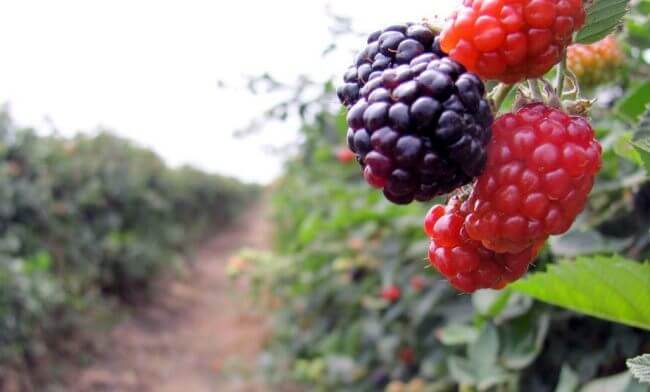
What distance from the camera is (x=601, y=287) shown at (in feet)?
2.34

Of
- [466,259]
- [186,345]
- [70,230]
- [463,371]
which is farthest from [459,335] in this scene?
[186,345]

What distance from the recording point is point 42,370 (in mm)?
3660

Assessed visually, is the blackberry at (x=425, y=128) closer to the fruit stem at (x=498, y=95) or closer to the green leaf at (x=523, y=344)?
the fruit stem at (x=498, y=95)

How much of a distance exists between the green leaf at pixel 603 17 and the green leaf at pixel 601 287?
0.90 ft

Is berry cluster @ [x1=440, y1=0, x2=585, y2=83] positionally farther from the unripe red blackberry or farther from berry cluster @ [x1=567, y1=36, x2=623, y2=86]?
berry cluster @ [x1=567, y1=36, x2=623, y2=86]

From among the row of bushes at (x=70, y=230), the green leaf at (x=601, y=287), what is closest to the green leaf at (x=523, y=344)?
the green leaf at (x=601, y=287)

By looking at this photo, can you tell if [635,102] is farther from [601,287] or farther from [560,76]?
[560,76]

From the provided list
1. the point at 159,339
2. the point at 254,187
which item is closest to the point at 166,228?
the point at 159,339

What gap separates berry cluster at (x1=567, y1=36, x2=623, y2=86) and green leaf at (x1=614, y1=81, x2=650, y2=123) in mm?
93

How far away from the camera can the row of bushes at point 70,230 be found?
3.42m

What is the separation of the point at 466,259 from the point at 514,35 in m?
0.19

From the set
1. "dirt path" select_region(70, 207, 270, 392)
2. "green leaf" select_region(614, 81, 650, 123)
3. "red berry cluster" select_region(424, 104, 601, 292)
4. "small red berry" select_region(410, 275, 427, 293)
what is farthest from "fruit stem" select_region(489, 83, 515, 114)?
"dirt path" select_region(70, 207, 270, 392)

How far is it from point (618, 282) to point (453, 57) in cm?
35

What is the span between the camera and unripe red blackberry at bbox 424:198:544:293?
1.73ft
